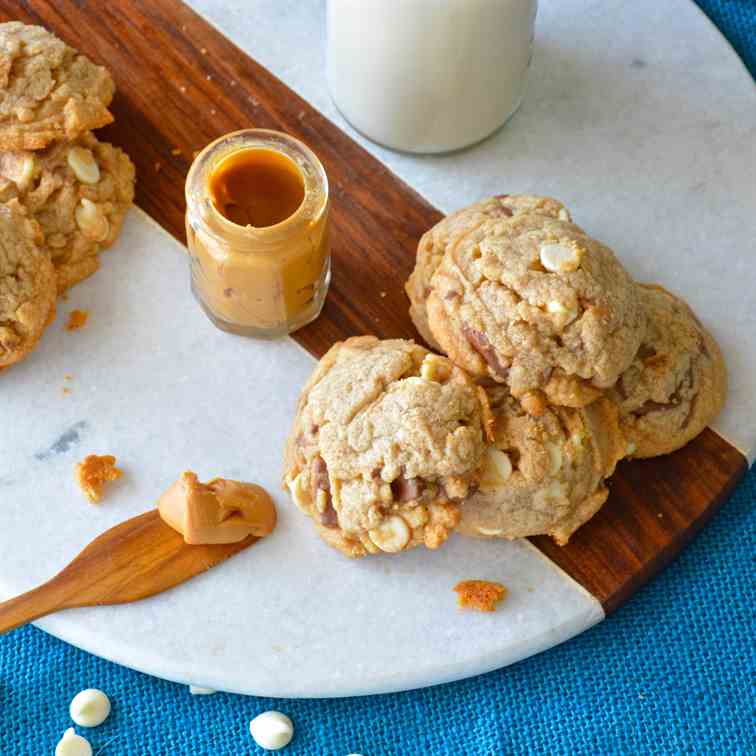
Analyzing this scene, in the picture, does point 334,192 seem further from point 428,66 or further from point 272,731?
point 272,731

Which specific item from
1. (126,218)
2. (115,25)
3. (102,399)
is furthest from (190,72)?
(102,399)

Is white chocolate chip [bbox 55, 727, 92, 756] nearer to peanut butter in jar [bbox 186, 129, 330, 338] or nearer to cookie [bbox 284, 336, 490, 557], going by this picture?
cookie [bbox 284, 336, 490, 557]

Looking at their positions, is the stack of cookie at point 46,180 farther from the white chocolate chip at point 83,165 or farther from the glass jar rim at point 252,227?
the glass jar rim at point 252,227

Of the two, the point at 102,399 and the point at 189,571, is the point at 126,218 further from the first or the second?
the point at 189,571

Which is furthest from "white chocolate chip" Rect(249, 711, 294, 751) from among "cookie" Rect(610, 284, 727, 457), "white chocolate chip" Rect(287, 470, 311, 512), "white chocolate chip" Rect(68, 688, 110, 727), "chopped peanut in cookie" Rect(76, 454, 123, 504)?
"cookie" Rect(610, 284, 727, 457)

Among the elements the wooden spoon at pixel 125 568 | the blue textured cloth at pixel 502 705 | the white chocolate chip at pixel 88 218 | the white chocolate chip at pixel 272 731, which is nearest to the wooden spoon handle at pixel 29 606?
the wooden spoon at pixel 125 568

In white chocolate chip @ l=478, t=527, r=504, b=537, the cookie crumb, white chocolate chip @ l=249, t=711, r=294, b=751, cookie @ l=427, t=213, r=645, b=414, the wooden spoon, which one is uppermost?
cookie @ l=427, t=213, r=645, b=414
